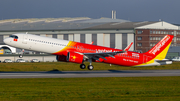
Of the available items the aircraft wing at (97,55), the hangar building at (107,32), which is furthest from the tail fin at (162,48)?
the hangar building at (107,32)

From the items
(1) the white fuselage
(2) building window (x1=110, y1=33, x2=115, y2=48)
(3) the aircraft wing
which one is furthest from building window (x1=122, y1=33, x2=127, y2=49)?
(1) the white fuselage

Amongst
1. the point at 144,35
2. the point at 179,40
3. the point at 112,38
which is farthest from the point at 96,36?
the point at 179,40

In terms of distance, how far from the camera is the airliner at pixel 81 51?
40.4 meters

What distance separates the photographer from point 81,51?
42.8 meters

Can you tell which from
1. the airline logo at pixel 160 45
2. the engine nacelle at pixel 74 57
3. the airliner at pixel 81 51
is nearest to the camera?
the engine nacelle at pixel 74 57

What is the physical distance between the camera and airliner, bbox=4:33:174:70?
40438 millimetres

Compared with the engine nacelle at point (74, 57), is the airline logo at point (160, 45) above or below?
above

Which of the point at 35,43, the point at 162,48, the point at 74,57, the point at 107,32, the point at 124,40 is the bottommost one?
the point at 74,57

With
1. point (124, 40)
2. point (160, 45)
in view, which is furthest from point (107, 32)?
point (160, 45)

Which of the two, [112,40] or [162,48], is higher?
[112,40]

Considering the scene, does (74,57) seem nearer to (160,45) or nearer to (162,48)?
(160,45)

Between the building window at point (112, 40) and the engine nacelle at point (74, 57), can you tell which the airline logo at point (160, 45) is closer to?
the engine nacelle at point (74, 57)
